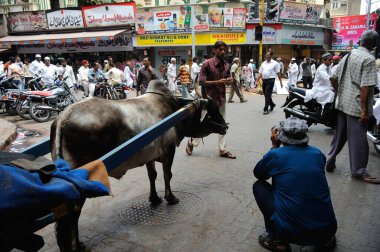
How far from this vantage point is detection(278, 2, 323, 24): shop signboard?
77.9 feet

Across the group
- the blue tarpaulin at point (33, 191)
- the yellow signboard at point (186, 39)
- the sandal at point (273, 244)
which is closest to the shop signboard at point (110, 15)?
the yellow signboard at point (186, 39)

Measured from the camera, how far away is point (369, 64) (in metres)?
4.33

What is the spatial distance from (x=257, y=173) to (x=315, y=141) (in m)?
4.63

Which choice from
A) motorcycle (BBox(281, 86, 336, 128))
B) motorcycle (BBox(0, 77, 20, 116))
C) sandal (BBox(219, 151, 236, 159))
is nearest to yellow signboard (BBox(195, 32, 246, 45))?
motorcycle (BBox(0, 77, 20, 116))

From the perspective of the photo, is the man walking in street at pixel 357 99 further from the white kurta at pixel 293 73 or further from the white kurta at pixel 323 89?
the white kurta at pixel 293 73

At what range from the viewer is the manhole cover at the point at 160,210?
379cm

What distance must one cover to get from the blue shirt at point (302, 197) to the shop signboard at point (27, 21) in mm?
27359

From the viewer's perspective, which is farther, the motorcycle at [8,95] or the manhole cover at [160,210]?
the motorcycle at [8,95]

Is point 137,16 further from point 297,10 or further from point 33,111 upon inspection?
point 33,111

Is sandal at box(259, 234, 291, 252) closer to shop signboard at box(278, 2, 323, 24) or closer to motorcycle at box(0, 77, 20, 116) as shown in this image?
motorcycle at box(0, 77, 20, 116)

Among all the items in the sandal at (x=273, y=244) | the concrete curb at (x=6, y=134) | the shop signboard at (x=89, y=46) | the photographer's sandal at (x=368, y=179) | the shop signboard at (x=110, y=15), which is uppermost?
the shop signboard at (x=110, y=15)

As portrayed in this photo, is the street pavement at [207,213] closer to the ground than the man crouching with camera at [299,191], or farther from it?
closer to the ground

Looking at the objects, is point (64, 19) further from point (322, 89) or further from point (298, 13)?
point (322, 89)

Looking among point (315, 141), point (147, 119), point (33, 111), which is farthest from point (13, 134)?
point (315, 141)
